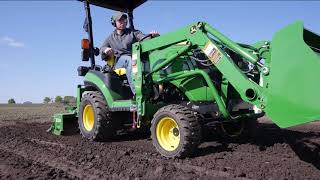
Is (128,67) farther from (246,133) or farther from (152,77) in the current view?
(246,133)

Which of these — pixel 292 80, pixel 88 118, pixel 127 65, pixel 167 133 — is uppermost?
pixel 127 65

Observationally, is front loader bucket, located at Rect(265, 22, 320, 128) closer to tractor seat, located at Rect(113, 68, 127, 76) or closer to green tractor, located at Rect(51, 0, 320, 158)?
green tractor, located at Rect(51, 0, 320, 158)

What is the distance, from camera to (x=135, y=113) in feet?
22.5

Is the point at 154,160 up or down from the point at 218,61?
down

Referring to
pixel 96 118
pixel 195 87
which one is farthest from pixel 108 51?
pixel 195 87

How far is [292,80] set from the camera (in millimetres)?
4633

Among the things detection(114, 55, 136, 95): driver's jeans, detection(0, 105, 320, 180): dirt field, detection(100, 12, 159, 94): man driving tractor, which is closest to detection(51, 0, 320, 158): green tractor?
detection(114, 55, 136, 95): driver's jeans

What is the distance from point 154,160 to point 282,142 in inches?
103

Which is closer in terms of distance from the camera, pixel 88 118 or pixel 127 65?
pixel 127 65

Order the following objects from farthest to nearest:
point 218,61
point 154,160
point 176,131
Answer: point 176,131 → point 218,61 → point 154,160

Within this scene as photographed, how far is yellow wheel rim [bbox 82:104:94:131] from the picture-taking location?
7848mm

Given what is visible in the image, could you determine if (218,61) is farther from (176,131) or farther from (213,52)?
(176,131)

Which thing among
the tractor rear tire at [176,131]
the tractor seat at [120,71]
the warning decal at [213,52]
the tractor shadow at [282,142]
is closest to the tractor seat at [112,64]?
the tractor seat at [120,71]

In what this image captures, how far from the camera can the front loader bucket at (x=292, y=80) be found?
4.44m
